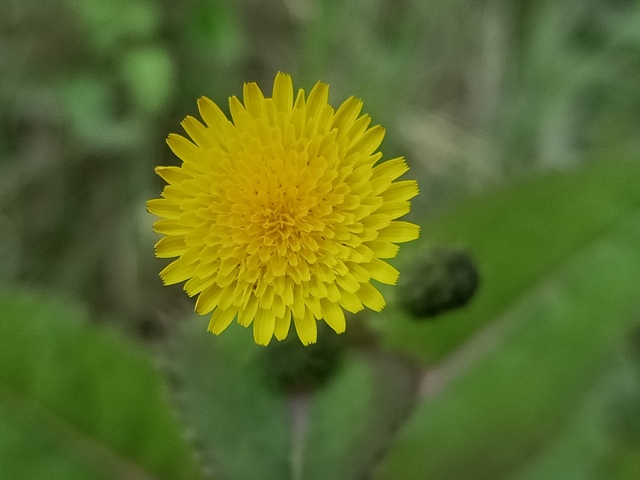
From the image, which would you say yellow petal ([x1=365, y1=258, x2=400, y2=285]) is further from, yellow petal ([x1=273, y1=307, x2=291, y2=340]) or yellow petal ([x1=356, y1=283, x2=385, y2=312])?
yellow petal ([x1=273, y1=307, x2=291, y2=340])

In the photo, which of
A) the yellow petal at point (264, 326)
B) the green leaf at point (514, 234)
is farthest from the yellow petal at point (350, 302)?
the green leaf at point (514, 234)

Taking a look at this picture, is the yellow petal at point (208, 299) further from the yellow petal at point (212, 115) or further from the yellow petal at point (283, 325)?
the yellow petal at point (212, 115)

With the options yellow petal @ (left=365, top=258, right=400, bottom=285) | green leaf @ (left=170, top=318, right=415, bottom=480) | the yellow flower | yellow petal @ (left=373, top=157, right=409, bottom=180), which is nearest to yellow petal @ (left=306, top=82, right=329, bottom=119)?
the yellow flower

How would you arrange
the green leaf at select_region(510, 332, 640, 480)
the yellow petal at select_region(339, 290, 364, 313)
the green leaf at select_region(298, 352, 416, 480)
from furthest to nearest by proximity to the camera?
1. the green leaf at select_region(510, 332, 640, 480)
2. the green leaf at select_region(298, 352, 416, 480)
3. the yellow petal at select_region(339, 290, 364, 313)

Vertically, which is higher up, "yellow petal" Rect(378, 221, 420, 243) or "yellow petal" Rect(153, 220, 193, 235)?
"yellow petal" Rect(153, 220, 193, 235)

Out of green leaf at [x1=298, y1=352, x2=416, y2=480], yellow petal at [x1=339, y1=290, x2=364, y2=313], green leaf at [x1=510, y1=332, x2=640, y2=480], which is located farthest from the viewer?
green leaf at [x1=510, y1=332, x2=640, y2=480]

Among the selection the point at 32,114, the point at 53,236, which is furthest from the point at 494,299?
the point at 32,114

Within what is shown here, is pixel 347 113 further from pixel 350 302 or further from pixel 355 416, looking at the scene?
pixel 355 416
